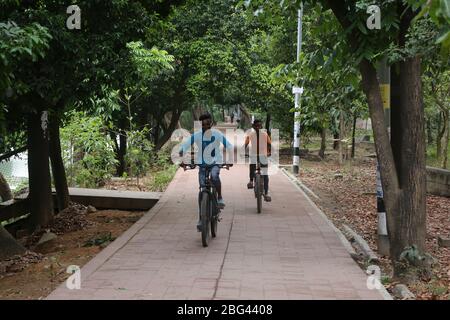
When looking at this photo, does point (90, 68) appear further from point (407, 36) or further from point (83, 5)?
point (407, 36)

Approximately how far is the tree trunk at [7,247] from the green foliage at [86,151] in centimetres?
689

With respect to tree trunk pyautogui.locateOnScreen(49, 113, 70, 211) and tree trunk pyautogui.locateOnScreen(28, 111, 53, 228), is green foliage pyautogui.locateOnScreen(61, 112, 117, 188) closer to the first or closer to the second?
tree trunk pyautogui.locateOnScreen(49, 113, 70, 211)

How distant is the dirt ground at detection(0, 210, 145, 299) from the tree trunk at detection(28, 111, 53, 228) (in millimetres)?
440

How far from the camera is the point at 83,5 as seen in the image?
29.3 ft

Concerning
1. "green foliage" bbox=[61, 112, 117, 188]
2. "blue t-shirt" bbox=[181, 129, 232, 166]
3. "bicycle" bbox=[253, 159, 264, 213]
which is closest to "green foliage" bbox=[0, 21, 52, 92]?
"blue t-shirt" bbox=[181, 129, 232, 166]

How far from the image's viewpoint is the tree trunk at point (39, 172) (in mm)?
10789

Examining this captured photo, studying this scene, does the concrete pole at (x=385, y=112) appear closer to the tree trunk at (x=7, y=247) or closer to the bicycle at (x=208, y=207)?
the bicycle at (x=208, y=207)

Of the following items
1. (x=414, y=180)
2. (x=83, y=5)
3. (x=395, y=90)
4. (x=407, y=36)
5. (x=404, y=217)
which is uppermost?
(x=83, y=5)

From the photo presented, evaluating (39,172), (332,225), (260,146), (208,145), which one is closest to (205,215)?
(208,145)

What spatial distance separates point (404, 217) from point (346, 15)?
2.51m

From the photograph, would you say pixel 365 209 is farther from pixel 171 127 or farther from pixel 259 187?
pixel 171 127

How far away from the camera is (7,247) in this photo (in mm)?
8641

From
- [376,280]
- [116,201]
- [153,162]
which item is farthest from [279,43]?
[376,280]
